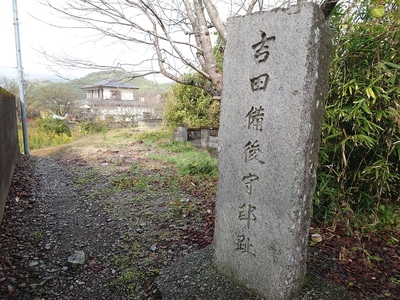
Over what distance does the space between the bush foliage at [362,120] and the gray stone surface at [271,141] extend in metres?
1.28

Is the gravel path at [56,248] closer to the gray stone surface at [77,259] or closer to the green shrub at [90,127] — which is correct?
the gray stone surface at [77,259]

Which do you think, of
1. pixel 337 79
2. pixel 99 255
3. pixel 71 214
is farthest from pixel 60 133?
pixel 337 79

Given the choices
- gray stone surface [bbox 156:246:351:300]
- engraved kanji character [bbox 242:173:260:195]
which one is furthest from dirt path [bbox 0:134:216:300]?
engraved kanji character [bbox 242:173:260:195]

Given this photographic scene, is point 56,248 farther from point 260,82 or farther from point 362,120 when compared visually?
point 362,120

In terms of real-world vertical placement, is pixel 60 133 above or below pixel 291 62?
below

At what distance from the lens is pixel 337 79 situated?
9.21 ft

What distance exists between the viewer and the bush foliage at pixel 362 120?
8.54ft

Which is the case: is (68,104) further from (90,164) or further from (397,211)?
(397,211)

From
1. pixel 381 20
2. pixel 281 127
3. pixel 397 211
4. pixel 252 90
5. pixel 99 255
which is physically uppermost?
pixel 381 20

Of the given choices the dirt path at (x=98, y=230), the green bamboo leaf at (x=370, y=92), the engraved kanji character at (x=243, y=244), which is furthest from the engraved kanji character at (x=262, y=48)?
the dirt path at (x=98, y=230)

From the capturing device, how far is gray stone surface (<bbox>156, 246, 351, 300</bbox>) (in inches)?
77.8

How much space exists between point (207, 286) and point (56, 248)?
188 centimetres

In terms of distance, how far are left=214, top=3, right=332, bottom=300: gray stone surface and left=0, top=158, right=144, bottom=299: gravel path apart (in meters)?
1.25

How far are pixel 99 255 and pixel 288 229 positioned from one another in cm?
213
